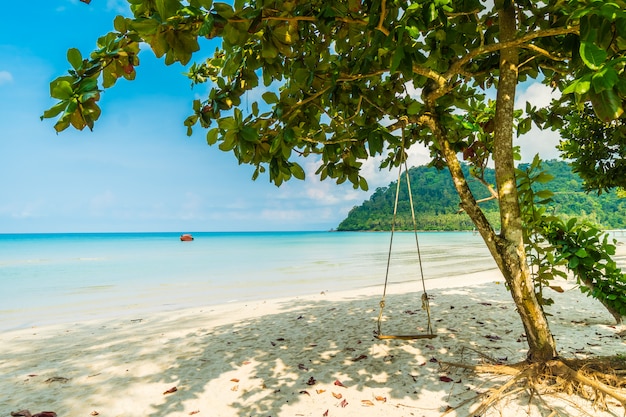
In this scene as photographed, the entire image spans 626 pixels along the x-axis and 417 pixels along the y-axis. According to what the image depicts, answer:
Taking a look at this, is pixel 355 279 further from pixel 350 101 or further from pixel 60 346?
pixel 350 101

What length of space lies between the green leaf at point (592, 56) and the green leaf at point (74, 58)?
80.9 inches

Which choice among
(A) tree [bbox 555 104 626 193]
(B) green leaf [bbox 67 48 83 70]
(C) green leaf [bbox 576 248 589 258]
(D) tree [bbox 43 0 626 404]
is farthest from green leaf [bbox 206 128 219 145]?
(A) tree [bbox 555 104 626 193]

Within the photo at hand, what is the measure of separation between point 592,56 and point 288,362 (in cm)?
375

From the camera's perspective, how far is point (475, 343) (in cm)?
411

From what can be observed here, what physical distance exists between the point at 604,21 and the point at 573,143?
6386mm

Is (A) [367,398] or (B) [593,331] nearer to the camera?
(A) [367,398]

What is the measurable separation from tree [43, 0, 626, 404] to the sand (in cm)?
106

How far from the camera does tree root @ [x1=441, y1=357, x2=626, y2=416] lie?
8.55 ft

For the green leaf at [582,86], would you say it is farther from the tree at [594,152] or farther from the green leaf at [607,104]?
the tree at [594,152]

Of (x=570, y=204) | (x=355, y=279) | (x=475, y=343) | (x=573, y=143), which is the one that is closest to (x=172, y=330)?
(x=475, y=343)

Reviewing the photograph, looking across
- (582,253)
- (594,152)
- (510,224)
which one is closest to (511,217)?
(510,224)

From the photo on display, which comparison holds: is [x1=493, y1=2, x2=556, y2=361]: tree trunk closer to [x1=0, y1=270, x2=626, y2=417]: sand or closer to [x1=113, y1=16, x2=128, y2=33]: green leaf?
[x1=0, y1=270, x2=626, y2=417]: sand

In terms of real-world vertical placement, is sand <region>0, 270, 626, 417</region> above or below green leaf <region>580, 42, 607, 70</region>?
below

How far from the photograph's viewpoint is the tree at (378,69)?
1.50m
